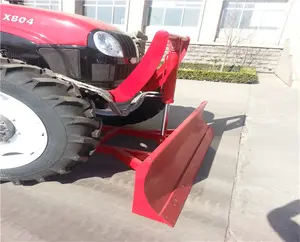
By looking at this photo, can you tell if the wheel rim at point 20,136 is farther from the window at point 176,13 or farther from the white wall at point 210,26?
the window at point 176,13

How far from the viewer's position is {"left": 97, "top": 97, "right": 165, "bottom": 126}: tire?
316 cm

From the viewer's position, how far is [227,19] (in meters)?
12.7

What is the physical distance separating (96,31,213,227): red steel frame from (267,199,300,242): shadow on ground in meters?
0.76

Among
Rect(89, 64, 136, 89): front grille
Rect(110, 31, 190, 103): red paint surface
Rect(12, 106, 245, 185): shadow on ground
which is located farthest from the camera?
Rect(12, 106, 245, 185): shadow on ground

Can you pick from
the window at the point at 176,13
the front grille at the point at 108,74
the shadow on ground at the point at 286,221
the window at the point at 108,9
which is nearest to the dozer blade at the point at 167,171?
the front grille at the point at 108,74

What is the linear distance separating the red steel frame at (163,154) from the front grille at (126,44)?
1.08ft

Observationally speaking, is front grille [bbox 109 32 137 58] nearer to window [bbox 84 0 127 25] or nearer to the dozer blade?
the dozer blade

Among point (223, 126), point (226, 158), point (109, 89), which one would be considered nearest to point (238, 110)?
point (223, 126)

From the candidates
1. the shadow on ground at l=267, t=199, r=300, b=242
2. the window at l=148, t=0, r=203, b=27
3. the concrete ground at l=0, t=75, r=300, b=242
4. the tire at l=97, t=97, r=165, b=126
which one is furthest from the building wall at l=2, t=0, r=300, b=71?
Result: the shadow on ground at l=267, t=199, r=300, b=242

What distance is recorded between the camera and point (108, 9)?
14500 mm

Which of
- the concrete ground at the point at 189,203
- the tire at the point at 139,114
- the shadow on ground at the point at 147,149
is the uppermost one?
the tire at the point at 139,114

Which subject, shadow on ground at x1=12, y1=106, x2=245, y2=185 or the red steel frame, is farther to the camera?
Result: shadow on ground at x1=12, y1=106, x2=245, y2=185

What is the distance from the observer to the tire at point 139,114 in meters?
3.16

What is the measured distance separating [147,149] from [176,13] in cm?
1268
